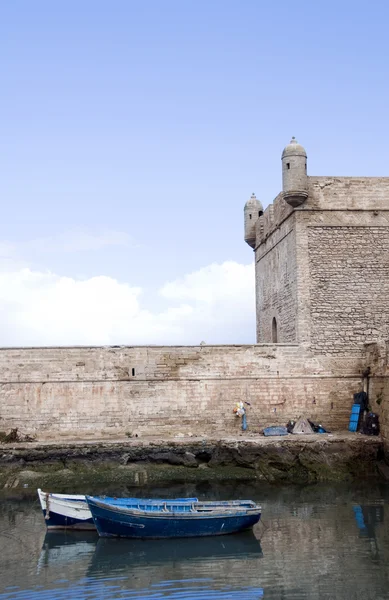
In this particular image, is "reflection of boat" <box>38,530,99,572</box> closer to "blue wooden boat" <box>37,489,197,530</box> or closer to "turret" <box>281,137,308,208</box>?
"blue wooden boat" <box>37,489,197,530</box>

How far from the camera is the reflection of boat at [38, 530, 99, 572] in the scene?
1386cm

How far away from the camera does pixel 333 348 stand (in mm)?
22766

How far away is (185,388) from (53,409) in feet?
12.4

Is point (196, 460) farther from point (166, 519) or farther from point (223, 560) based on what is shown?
point (223, 560)

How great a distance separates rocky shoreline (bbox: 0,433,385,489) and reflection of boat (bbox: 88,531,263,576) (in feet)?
16.0

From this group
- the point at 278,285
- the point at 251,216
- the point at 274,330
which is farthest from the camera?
the point at 251,216

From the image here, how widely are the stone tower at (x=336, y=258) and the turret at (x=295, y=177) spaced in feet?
0.10

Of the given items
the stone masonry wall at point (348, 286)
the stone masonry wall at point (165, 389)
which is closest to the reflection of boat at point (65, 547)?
the stone masonry wall at point (165, 389)

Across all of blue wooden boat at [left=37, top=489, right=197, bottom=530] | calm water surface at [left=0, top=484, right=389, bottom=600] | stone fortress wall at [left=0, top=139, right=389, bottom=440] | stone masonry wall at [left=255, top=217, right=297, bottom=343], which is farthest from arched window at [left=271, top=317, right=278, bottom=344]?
blue wooden boat at [left=37, top=489, right=197, bottom=530]

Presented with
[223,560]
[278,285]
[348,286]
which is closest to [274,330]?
[278,285]

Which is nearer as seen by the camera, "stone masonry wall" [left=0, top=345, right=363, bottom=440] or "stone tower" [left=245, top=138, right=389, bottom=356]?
"stone masonry wall" [left=0, top=345, right=363, bottom=440]

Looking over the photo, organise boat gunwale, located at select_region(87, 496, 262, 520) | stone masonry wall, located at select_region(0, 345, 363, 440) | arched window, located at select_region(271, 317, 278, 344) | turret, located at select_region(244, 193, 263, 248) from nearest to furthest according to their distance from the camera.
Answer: boat gunwale, located at select_region(87, 496, 262, 520)
stone masonry wall, located at select_region(0, 345, 363, 440)
arched window, located at select_region(271, 317, 278, 344)
turret, located at select_region(244, 193, 263, 248)

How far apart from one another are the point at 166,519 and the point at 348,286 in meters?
10.8

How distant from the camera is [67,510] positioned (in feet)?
52.0
